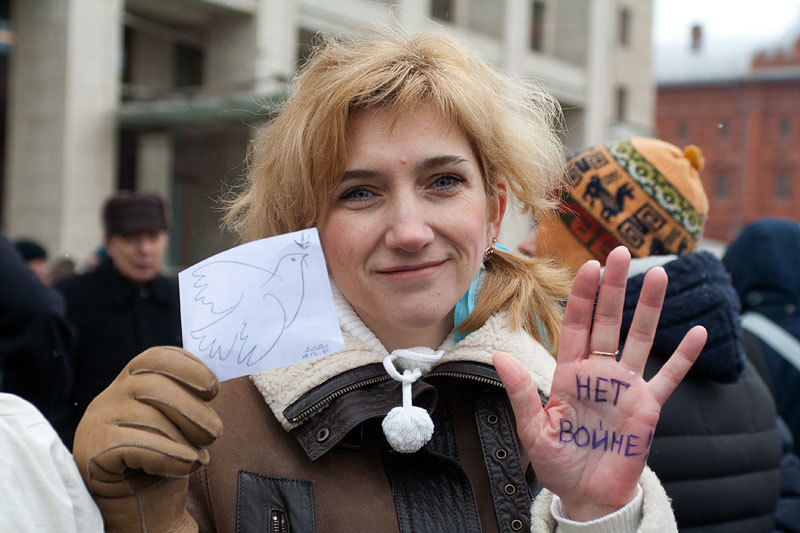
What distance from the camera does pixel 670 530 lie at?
4.90 feet

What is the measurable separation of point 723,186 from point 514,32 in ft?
127

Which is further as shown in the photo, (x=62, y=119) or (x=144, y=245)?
(x=62, y=119)

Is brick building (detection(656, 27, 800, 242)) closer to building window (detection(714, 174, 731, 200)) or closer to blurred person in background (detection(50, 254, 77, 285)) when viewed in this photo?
building window (detection(714, 174, 731, 200))

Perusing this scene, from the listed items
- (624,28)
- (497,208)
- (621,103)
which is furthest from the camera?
(621,103)

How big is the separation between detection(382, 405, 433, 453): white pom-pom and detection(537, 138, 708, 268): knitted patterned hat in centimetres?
100

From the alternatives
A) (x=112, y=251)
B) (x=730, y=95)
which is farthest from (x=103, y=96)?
(x=730, y=95)

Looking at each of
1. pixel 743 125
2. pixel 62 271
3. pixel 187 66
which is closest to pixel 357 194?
pixel 62 271

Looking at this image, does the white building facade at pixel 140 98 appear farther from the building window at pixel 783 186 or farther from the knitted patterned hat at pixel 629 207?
the building window at pixel 783 186

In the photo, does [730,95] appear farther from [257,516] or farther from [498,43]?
[257,516]

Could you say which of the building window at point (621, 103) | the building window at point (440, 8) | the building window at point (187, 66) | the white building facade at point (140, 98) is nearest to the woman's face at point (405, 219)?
the white building facade at point (140, 98)

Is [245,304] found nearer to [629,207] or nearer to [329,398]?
[329,398]

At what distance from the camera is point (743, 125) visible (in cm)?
5359

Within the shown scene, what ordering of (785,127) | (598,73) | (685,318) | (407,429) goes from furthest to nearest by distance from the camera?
1. (785,127)
2. (598,73)
3. (685,318)
4. (407,429)

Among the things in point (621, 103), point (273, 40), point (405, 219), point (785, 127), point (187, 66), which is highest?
point (785, 127)
